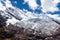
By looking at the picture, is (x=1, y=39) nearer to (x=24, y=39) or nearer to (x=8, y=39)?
(x=8, y=39)

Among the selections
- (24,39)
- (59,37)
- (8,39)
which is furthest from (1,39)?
(59,37)

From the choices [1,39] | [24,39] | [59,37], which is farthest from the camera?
[59,37]

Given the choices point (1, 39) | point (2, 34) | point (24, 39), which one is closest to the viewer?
point (1, 39)

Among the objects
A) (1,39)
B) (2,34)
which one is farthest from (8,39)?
(2,34)

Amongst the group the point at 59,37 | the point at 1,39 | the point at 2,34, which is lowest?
the point at 1,39

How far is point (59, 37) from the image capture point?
127000 millimetres

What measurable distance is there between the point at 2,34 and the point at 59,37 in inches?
3619

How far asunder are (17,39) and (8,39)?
313 inches

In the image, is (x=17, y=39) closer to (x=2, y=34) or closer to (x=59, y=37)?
(x=2, y=34)

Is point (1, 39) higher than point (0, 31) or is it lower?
lower

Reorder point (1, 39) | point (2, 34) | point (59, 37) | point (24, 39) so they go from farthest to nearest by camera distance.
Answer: point (59, 37) → point (24, 39) → point (2, 34) → point (1, 39)

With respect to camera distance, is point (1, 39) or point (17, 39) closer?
point (1, 39)

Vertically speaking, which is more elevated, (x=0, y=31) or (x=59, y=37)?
(x=59, y=37)

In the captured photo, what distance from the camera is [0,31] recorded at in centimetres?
3884
